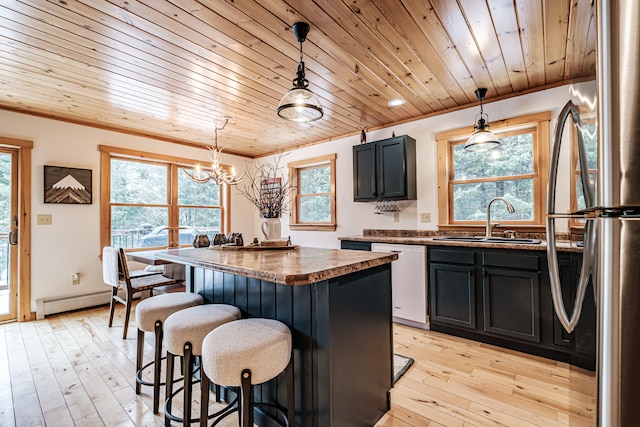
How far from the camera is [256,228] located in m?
5.89

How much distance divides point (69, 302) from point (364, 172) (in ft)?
13.4

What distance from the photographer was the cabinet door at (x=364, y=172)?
3760 mm

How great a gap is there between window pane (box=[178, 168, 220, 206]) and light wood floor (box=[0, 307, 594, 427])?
245cm

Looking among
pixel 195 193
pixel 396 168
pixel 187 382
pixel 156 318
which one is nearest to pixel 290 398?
pixel 187 382

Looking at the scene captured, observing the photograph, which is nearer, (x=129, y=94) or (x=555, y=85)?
(x=555, y=85)

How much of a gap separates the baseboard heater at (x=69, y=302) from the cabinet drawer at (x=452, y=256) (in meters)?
4.22

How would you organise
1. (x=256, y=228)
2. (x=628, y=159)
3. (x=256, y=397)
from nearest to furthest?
(x=628, y=159) → (x=256, y=397) → (x=256, y=228)

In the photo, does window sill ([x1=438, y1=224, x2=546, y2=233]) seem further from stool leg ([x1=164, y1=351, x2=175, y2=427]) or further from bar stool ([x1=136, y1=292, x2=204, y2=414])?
stool leg ([x1=164, y1=351, x2=175, y2=427])

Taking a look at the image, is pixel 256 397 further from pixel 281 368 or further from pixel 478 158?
pixel 478 158

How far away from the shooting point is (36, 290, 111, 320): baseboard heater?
3472 mm

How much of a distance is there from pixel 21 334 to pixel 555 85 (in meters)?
5.89

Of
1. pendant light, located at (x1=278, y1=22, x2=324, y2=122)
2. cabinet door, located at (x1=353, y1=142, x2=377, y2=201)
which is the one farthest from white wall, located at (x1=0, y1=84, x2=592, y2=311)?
pendant light, located at (x1=278, y1=22, x2=324, y2=122)

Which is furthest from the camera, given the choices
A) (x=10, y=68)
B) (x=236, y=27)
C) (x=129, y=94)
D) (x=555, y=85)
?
(x=129, y=94)

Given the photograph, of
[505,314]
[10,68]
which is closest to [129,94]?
[10,68]
